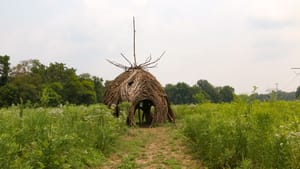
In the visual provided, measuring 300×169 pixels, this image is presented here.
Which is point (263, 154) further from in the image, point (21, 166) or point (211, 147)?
point (21, 166)

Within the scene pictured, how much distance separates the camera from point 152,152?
878 centimetres

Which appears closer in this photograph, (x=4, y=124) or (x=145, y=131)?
(x=4, y=124)

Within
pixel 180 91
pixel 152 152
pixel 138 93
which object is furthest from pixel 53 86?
pixel 152 152

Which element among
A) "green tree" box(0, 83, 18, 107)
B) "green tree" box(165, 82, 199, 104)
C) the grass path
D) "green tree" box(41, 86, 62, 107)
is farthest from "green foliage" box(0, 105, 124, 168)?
"green tree" box(165, 82, 199, 104)

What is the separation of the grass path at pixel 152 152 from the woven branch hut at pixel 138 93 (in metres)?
1.88

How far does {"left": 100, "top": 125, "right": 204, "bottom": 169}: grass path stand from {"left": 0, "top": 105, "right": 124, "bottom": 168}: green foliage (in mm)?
369

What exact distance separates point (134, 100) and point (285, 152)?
8911mm

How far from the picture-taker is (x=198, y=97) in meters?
16.0

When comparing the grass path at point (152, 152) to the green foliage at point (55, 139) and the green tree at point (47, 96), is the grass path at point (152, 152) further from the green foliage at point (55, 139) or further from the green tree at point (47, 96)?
the green tree at point (47, 96)

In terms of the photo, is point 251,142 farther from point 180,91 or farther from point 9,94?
point 180,91

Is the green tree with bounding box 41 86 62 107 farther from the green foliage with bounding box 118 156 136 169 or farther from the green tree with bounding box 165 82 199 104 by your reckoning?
the green tree with bounding box 165 82 199 104

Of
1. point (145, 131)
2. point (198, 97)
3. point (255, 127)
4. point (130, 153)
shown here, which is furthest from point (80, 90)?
point (255, 127)

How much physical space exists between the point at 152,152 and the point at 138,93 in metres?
5.08

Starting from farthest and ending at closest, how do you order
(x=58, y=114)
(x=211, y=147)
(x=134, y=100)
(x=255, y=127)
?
(x=134, y=100) → (x=58, y=114) → (x=211, y=147) → (x=255, y=127)
